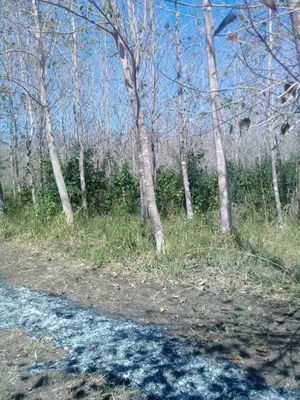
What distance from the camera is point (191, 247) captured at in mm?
6012

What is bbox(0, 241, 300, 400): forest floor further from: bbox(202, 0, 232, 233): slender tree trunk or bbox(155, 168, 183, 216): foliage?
bbox(155, 168, 183, 216): foliage

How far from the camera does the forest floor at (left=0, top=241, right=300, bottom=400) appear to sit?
293cm

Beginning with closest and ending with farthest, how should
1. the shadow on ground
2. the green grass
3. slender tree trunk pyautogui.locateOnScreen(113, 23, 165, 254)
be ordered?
the shadow on ground < the green grass < slender tree trunk pyautogui.locateOnScreen(113, 23, 165, 254)

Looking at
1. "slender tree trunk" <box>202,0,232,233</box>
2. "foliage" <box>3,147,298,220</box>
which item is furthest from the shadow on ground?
"foliage" <box>3,147,298,220</box>

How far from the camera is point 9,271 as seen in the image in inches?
248

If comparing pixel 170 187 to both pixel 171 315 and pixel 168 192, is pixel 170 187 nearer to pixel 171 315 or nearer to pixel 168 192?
pixel 168 192

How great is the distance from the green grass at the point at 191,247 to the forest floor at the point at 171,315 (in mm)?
172

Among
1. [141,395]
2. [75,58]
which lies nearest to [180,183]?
[75,58]

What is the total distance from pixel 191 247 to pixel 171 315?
1.94 meters

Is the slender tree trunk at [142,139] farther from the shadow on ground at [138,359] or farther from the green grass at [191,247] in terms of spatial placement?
the shadow on ground at [138,359]

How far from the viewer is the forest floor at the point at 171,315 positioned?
2.93 metres

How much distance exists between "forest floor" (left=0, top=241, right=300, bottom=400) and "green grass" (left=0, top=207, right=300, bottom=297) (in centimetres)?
17

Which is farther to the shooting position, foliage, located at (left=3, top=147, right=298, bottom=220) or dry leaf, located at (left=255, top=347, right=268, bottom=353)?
foliage, located at (left=3, top=147, right=298, bottom=220)

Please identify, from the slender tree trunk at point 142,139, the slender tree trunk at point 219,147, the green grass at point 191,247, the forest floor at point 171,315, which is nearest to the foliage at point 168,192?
the green grass at point 191,247
